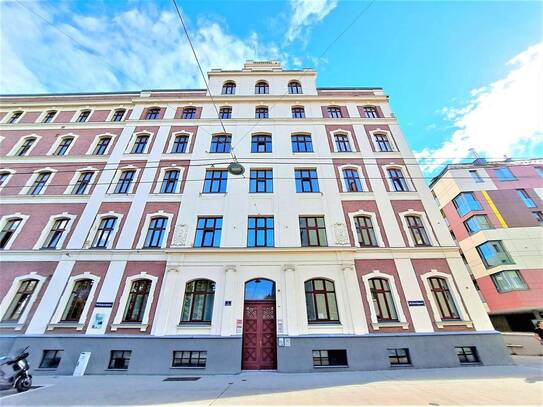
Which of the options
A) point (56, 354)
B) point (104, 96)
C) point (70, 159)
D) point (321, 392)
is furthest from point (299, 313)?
point (104, 96)

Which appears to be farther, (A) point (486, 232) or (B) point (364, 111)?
(A) point (486, 232)

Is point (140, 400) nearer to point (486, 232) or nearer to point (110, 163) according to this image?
point (110, 163)

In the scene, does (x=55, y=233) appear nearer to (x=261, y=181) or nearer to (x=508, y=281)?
(x=261, y=181)

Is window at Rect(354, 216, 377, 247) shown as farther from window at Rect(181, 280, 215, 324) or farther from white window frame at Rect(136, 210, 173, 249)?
white window frame at Rect(136, 210, 173, 249)

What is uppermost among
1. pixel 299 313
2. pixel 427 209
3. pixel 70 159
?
pixel 70 159

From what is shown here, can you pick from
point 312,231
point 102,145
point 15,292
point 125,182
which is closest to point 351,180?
point 312,231

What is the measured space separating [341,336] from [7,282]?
1808 cm

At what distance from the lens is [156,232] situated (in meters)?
14.0

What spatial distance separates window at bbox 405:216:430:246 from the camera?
44.8 ft

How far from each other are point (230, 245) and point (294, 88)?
15.9 meters

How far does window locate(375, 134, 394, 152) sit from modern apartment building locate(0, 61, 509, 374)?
0.21 metres

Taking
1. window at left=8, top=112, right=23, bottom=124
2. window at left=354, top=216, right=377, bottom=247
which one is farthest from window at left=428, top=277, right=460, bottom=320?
window at left=8, top=112, right=23, bottom=124

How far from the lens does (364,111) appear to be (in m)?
19.7

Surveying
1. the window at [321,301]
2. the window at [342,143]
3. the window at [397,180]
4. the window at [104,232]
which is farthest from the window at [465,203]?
the window at [104,232]
